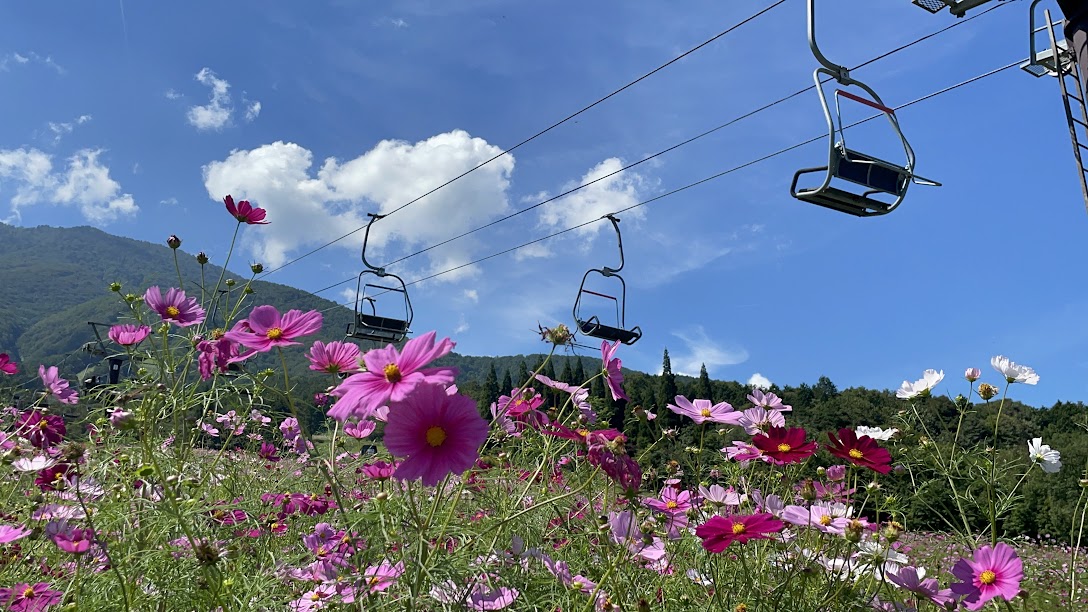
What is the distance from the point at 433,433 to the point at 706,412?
779mm

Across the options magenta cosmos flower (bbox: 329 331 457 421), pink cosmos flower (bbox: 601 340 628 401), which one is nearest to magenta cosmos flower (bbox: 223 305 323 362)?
magenta cosmos flower (bbox: 329 331 457 421)

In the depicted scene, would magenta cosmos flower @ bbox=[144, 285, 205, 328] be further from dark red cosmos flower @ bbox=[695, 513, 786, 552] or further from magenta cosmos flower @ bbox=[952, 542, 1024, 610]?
magenta cosmos flower @ bbox=[952, 542, 1024, 610]

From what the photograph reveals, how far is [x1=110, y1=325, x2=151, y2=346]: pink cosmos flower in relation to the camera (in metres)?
1.60

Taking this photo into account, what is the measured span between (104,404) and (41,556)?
484 millimetres

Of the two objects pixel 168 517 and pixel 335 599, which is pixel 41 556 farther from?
pixel 335 599

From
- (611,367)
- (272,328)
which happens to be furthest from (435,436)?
(611,367)

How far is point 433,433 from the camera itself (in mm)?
761

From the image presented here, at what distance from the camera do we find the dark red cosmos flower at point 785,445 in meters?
1.13

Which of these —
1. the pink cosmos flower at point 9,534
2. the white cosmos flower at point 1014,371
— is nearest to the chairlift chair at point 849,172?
the white cosmos flower at point 1014,371

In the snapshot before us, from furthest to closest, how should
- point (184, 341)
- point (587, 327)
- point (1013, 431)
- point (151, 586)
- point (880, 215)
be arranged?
point (1013, 431), point (587, 327), point (880, 215), point (184, 341), point (151, 586)

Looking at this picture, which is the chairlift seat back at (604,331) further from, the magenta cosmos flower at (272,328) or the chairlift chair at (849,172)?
the magenta cosmos flower at (272,328)

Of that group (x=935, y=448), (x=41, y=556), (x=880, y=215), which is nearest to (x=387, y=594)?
(x=41, y=556)

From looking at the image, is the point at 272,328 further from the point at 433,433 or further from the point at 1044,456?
the point at 1044,456

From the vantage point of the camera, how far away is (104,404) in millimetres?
1930
